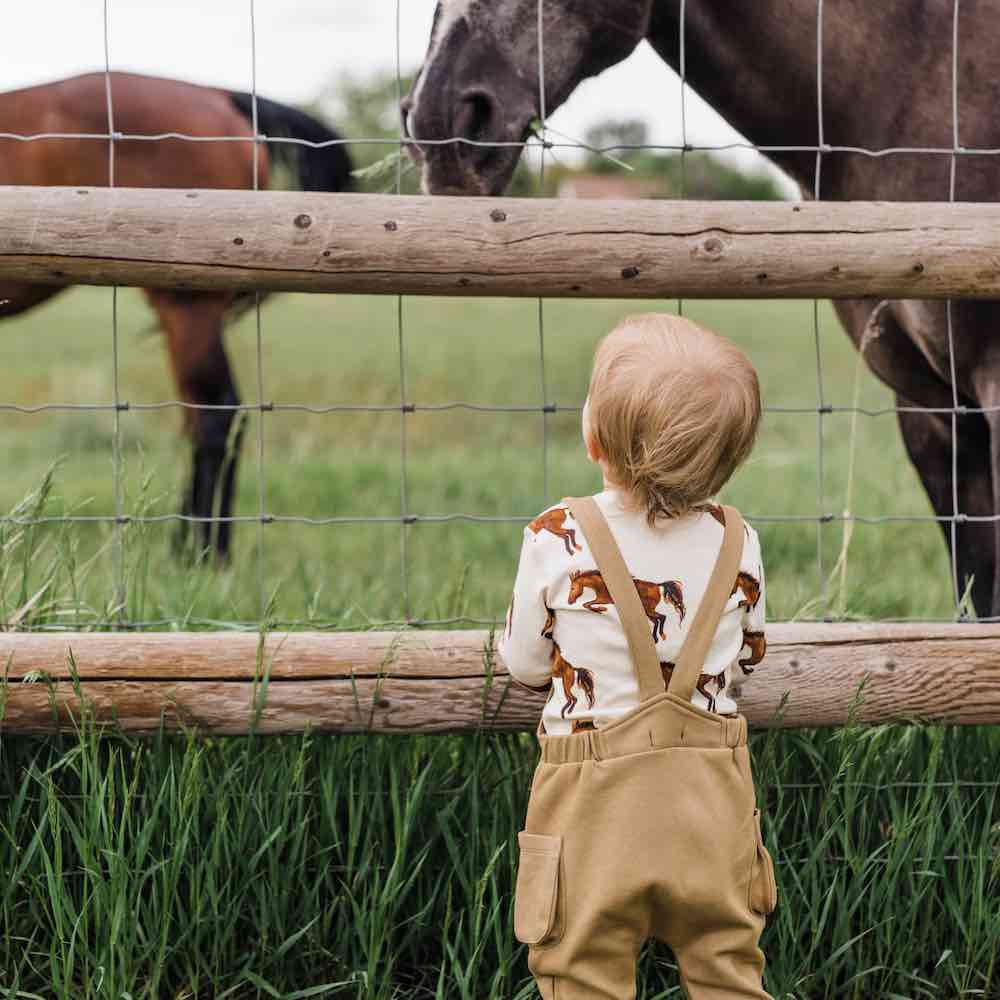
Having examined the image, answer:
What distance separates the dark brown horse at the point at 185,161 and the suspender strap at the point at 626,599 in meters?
3.26

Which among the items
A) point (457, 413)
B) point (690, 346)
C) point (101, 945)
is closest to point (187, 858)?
point (101, 945)

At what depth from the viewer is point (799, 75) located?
242 cm

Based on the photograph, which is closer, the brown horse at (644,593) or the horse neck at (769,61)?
the brown horse at (644,593)

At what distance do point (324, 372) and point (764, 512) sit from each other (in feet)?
21.8

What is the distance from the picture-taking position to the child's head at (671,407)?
1.42 meters

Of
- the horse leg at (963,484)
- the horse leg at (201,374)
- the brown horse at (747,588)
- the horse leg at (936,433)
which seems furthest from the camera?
the horse leg at (201,374)

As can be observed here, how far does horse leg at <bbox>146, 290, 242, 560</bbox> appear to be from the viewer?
17.1 feet

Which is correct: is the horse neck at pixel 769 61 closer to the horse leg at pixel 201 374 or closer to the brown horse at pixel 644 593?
the brown horse at pixel 644 593

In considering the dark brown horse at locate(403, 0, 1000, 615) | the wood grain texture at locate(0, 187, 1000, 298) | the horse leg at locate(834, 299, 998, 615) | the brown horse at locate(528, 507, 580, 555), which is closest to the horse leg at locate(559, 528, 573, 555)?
the brown horse at locate(528, 507, 580, 555)

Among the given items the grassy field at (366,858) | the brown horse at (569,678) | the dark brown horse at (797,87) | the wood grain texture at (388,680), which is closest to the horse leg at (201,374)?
the grassy field at (366,858)

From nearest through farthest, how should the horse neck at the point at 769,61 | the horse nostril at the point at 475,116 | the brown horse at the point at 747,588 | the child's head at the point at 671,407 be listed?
the child's head at the point at 671,407 → the brown horse at the point at 747,588 → the horse nostril at the point at 475,116 → the horse neck at the point at 769,61

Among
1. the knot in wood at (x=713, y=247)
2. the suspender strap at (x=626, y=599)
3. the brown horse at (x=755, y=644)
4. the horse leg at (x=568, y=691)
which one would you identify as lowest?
the horse leg at (x=568, y=691)

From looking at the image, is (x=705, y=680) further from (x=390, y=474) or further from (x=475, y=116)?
(x=390, y=474)

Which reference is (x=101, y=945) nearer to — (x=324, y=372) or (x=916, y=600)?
(x=916, y=600)
